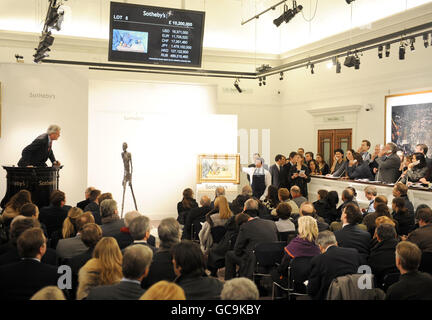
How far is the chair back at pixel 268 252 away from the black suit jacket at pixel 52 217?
9.15 feet

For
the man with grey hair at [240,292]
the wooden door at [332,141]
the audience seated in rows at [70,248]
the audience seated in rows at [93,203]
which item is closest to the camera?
the man with grey hair at [240,292]

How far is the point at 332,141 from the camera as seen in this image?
43.4 ft

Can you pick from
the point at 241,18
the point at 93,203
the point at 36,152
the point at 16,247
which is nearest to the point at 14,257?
the point at 16,247

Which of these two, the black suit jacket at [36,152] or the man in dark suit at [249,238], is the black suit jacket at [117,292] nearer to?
the man in dark suit at [249,238]

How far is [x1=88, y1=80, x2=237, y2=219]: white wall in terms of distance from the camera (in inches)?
456

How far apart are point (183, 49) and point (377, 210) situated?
4887 mm

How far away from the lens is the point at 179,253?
310 cm

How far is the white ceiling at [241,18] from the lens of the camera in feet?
34.7

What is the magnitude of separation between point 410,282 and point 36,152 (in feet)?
21.5

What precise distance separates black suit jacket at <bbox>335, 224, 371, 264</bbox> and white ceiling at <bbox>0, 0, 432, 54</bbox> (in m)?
6.87

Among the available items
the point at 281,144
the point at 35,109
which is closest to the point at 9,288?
the point at 35,109

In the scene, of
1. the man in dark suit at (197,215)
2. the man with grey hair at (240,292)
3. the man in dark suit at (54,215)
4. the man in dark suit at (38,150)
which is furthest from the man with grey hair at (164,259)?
the man in dark suit at (38,150)

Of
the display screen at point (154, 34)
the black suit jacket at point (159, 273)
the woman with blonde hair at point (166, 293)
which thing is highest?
the display screen at point (154, 34)

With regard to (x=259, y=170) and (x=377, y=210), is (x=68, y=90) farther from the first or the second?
(x=377, y=210)
